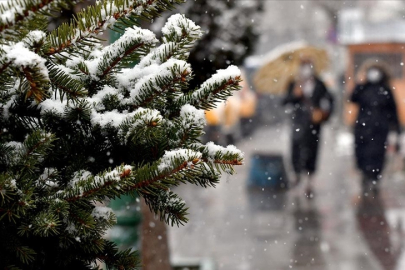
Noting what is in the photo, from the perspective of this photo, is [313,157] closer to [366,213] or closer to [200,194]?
[366,213]

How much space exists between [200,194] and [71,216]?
8.71 m

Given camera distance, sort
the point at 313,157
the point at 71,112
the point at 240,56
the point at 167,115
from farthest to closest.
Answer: the point at 313,157 < the point at 240,56 < the point at 167,115 < the point at 71,112

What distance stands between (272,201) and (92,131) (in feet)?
24.9

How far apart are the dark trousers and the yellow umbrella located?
1.51 metres

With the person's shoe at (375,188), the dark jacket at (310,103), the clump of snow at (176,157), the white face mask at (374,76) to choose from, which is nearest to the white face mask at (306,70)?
the dark jacket at (310,103)

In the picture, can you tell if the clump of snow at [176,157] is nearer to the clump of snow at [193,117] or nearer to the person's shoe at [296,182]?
the clump of snow at [193,117]

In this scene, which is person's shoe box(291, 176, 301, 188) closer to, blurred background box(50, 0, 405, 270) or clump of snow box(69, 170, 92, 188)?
blurred background box(50, 0, 405, 270)

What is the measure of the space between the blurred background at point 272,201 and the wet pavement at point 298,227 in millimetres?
12

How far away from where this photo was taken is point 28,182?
1.36 metres

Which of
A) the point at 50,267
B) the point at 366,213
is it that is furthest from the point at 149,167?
the point at 366,213

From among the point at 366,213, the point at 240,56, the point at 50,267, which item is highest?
the point at 50,267

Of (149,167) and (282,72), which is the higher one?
(149,167)

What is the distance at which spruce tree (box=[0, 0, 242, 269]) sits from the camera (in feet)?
4.25

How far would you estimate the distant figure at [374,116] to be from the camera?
8.97 m
